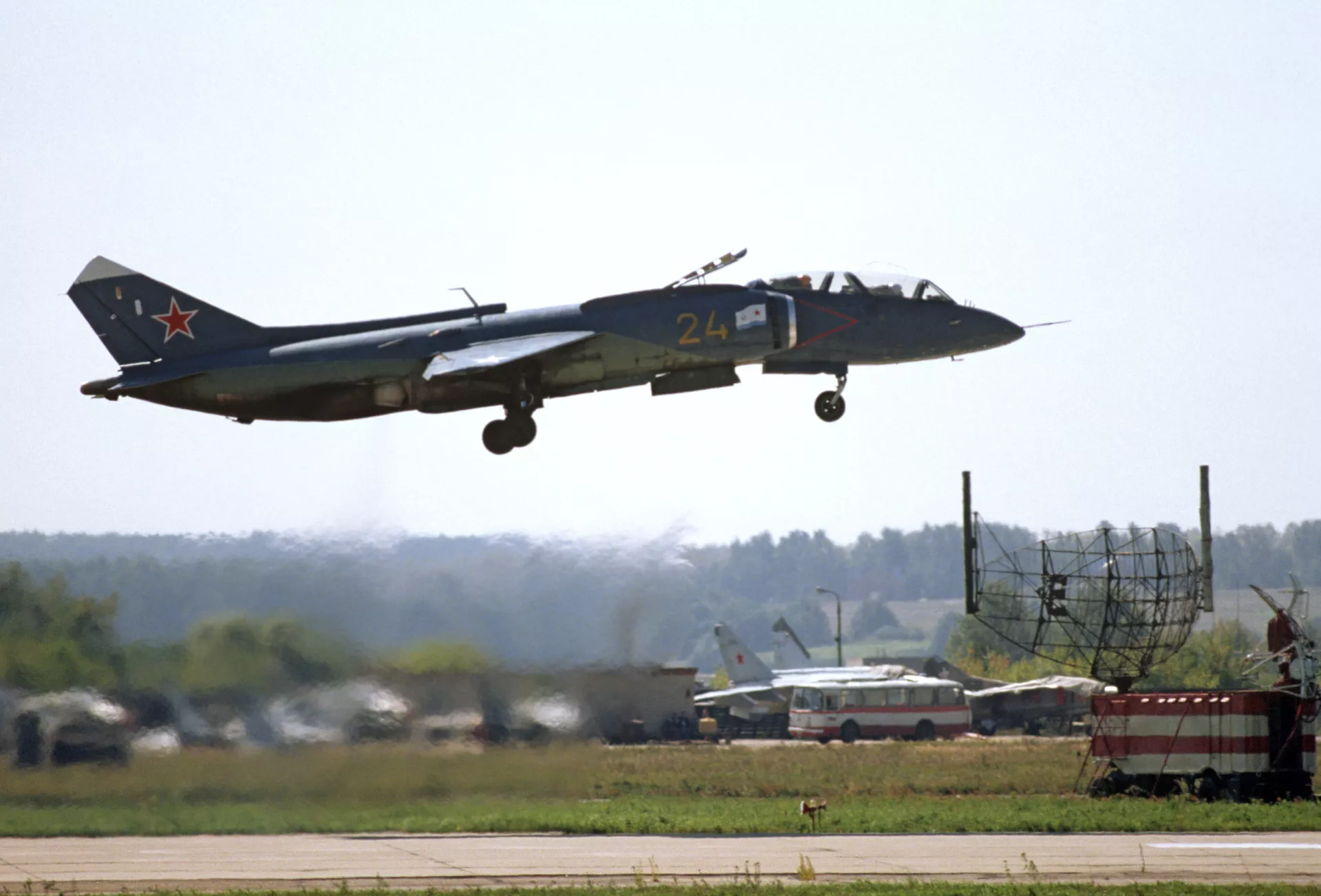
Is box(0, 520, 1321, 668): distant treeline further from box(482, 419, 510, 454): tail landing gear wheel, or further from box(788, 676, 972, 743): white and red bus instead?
box(788, 676, 972, 743): white and red bus

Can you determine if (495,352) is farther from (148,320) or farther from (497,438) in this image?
(148,320)

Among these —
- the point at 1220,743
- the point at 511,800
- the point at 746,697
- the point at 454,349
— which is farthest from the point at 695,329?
the point at 746,697

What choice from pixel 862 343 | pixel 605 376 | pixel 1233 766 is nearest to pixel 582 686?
pixel 605 376

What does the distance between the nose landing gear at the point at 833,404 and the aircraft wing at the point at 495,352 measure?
4.56m

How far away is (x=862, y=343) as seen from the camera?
28.2 m

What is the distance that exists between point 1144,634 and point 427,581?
68.9 ft

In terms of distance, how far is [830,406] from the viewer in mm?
28203

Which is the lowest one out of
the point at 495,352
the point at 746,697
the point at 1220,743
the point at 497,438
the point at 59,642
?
the point at 746,697

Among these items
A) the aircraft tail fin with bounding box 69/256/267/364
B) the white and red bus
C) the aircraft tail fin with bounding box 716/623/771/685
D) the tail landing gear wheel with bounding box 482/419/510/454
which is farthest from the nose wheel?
the aircraft tail fin with bounding box 716/623/771/685

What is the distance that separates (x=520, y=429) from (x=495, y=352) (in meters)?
1.43

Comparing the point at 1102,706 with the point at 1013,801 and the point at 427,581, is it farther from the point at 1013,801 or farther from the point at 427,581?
the point at 427,581

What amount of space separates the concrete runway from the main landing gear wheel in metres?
6.93

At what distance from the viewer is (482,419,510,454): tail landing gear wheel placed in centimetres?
2644

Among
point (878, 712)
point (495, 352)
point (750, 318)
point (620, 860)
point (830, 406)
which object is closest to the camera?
point (620, 860)
